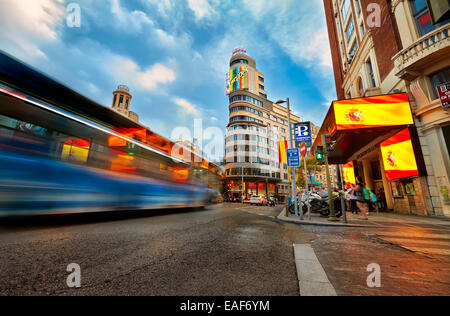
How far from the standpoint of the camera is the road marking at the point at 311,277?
5.98 ft

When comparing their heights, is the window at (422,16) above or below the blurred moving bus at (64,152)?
above

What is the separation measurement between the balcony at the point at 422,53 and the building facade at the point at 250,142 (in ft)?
108

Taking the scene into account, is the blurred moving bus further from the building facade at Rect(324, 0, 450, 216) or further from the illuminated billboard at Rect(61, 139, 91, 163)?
the building facade at Rect(324, 0, 450, 216)

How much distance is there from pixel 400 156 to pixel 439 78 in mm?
4493

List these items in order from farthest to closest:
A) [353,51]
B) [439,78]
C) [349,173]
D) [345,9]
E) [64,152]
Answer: [345,9] → [349,173] → [353,51] → [439,78] → [64,152]

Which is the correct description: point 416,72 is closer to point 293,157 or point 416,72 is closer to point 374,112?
point 374,112

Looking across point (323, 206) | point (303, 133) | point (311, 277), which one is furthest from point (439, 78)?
point (311, 277)

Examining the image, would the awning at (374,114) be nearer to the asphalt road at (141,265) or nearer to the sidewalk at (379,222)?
the sidewalk at (379,222)

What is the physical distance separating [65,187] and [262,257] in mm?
5178

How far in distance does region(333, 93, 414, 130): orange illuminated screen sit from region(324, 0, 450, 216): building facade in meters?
0.98

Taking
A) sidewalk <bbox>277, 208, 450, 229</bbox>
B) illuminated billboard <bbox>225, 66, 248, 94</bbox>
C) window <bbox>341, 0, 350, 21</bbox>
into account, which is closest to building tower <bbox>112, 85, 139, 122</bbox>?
illuminated billboard <bbox>225, 66, 248, 94</bbox>

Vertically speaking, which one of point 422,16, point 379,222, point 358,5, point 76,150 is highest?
point 358,5

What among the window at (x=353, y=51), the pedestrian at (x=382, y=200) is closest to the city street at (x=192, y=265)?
the pedestrian at (x=382, y=200)

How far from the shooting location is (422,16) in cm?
1080
